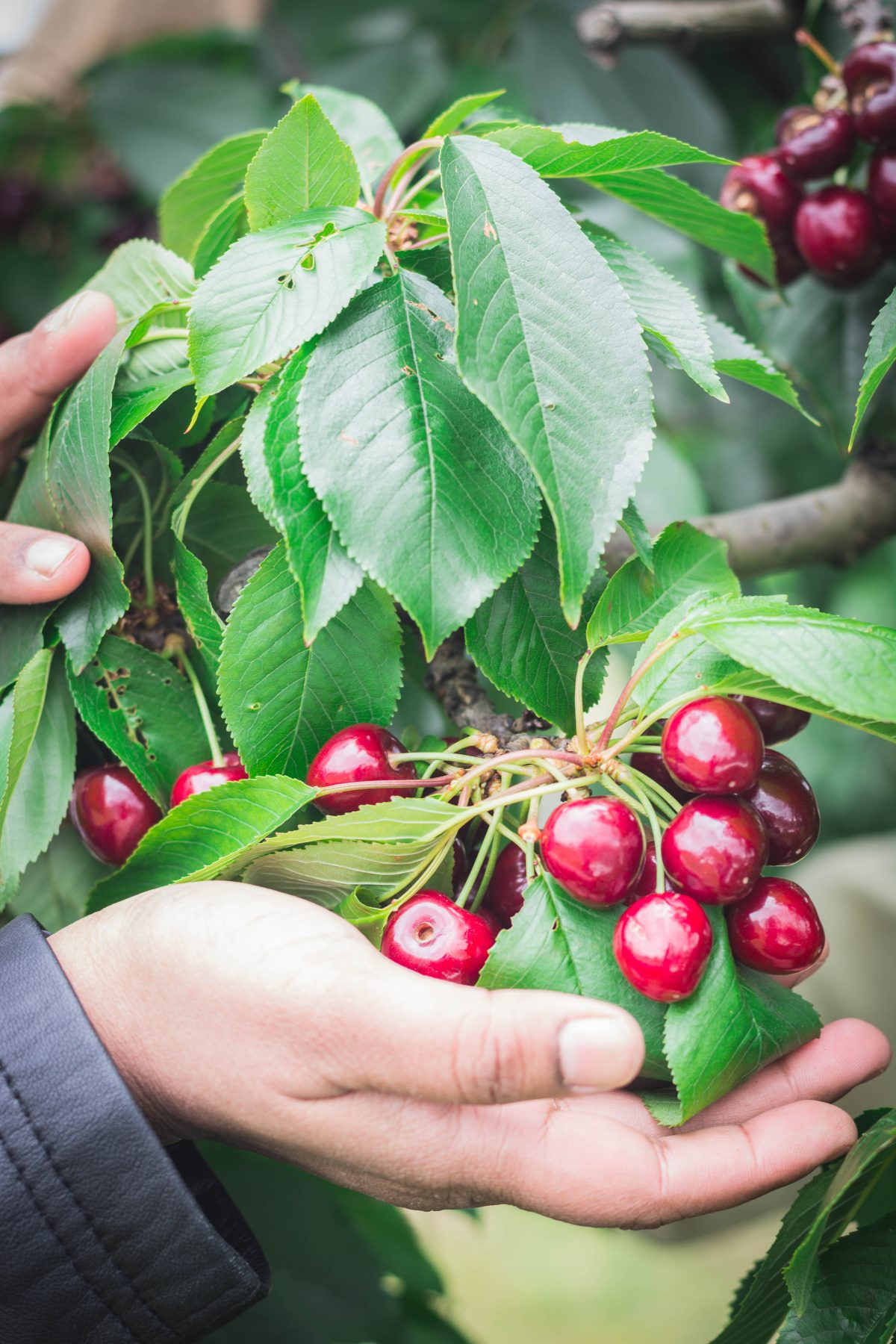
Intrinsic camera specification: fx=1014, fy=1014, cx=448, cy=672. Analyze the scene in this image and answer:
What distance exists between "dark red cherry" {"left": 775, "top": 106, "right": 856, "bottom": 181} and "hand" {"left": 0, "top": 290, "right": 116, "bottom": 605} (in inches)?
21.7

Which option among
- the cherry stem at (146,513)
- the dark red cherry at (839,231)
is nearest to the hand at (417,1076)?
the cherry stem at (146,513)

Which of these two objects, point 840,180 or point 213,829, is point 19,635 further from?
point 840,180

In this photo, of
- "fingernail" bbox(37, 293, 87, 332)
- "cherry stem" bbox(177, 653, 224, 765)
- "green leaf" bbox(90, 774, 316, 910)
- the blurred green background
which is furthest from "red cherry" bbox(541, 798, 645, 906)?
"fingernail" bbox(37, 293, 87, 332)

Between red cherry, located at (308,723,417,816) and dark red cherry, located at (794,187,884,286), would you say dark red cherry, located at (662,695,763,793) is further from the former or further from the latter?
dark red cherry, located at (794,187,884,286)

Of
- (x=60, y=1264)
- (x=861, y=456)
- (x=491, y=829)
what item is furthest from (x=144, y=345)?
(x=861, y=456)

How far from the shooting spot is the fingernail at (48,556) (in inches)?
23.5

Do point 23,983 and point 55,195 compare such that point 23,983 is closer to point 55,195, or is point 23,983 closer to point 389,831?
point 389,831

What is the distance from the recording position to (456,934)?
51cm

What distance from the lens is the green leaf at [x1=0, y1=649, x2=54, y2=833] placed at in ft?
1.92

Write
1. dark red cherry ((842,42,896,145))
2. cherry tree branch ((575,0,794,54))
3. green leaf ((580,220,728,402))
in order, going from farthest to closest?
cherry tree branch ((575,0,794,54)), dark red cherry ((842,42,896,145)), green leaf ((580,220,728,402))

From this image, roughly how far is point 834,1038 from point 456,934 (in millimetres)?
220

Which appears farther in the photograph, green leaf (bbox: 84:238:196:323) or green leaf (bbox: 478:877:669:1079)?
green leaf (bbox: 84:238:196:323)

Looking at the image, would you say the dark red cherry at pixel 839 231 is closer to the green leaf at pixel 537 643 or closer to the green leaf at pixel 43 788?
the green leaf at pixel 537 643

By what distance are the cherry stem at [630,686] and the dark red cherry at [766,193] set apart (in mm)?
502
